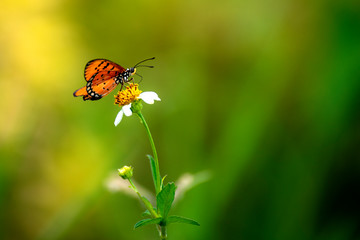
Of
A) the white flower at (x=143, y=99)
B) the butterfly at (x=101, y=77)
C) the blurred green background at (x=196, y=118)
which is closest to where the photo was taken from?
the white flower at (x=143, y=99)

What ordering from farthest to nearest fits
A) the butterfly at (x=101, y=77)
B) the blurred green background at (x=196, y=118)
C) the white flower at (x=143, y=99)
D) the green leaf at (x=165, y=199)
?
the blurred green background at (x=196, y=118) → the butterfly at (x=101, y=77) → the white flower at (x=143, y=99) → the green leaf at (x=165, y=199)

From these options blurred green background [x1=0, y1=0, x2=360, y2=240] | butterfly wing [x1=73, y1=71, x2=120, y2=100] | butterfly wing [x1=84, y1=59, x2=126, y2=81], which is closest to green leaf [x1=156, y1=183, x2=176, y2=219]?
butterfly wing [x1=73, y1=71, x2=120, y2=100]

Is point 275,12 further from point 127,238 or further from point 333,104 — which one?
point 127,238

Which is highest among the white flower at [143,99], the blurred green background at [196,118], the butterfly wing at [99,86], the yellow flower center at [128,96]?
the blurred green background at [196,118]

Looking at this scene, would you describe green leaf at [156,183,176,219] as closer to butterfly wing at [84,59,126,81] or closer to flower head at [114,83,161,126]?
flower head at [114,83,161,126]

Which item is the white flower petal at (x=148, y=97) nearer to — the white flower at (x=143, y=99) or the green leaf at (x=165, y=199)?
the white flower at (x=143, y=99)

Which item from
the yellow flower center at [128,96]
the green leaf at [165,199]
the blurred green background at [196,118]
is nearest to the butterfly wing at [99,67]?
the yellow flower center at [128,96]

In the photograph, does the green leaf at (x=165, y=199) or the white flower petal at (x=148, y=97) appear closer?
the green leaf at (x=165, y=199)
